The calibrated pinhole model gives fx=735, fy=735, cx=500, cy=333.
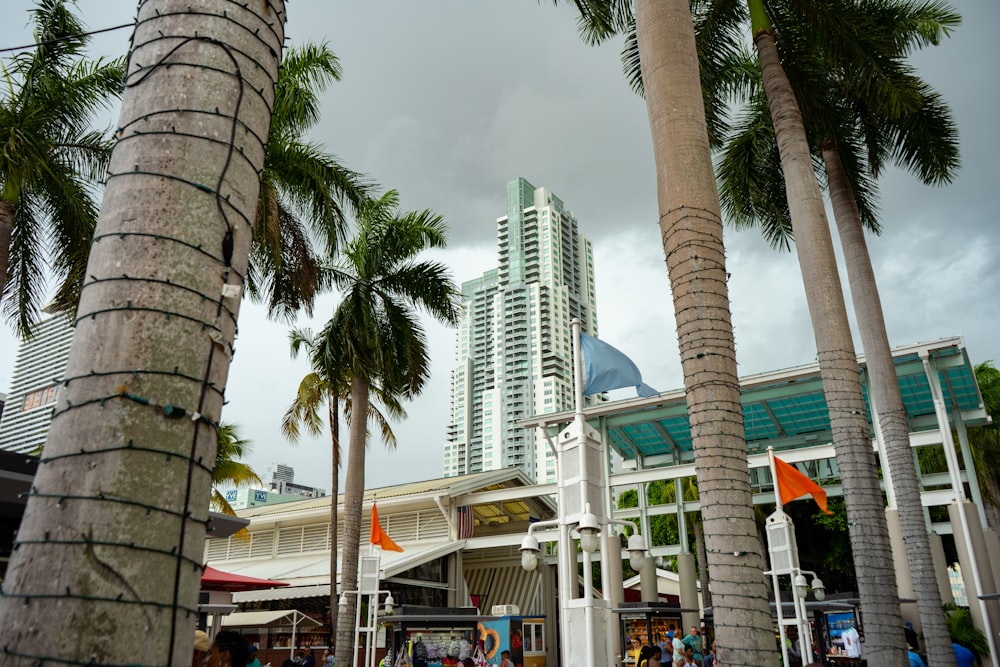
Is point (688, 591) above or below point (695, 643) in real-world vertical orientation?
above

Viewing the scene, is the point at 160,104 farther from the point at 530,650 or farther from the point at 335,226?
the point at 530,650

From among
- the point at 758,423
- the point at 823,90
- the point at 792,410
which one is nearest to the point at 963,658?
the point at 823,90

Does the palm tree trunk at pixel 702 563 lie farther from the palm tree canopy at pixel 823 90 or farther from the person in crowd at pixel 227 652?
the person in crowd at pixel 227 652

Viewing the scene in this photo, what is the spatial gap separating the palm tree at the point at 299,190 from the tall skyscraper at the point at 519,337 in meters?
106

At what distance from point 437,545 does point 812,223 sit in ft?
67.8

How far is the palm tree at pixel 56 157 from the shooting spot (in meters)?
13.2

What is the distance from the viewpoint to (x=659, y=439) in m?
30.4

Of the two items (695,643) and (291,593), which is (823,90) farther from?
(291,593)

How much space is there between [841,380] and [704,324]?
14.2 feet

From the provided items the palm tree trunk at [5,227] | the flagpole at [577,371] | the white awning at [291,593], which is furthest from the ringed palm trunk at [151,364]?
the white awning at [291,593]

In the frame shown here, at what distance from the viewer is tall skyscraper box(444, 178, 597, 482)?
429 ft

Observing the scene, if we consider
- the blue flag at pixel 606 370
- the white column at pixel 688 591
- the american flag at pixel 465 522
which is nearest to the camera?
the blue flag at pixel 606 370

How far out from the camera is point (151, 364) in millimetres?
2102

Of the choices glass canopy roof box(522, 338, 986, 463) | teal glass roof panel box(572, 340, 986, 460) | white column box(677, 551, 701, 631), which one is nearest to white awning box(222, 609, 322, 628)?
glass canopy roof box(522, 338, 986, 463)
